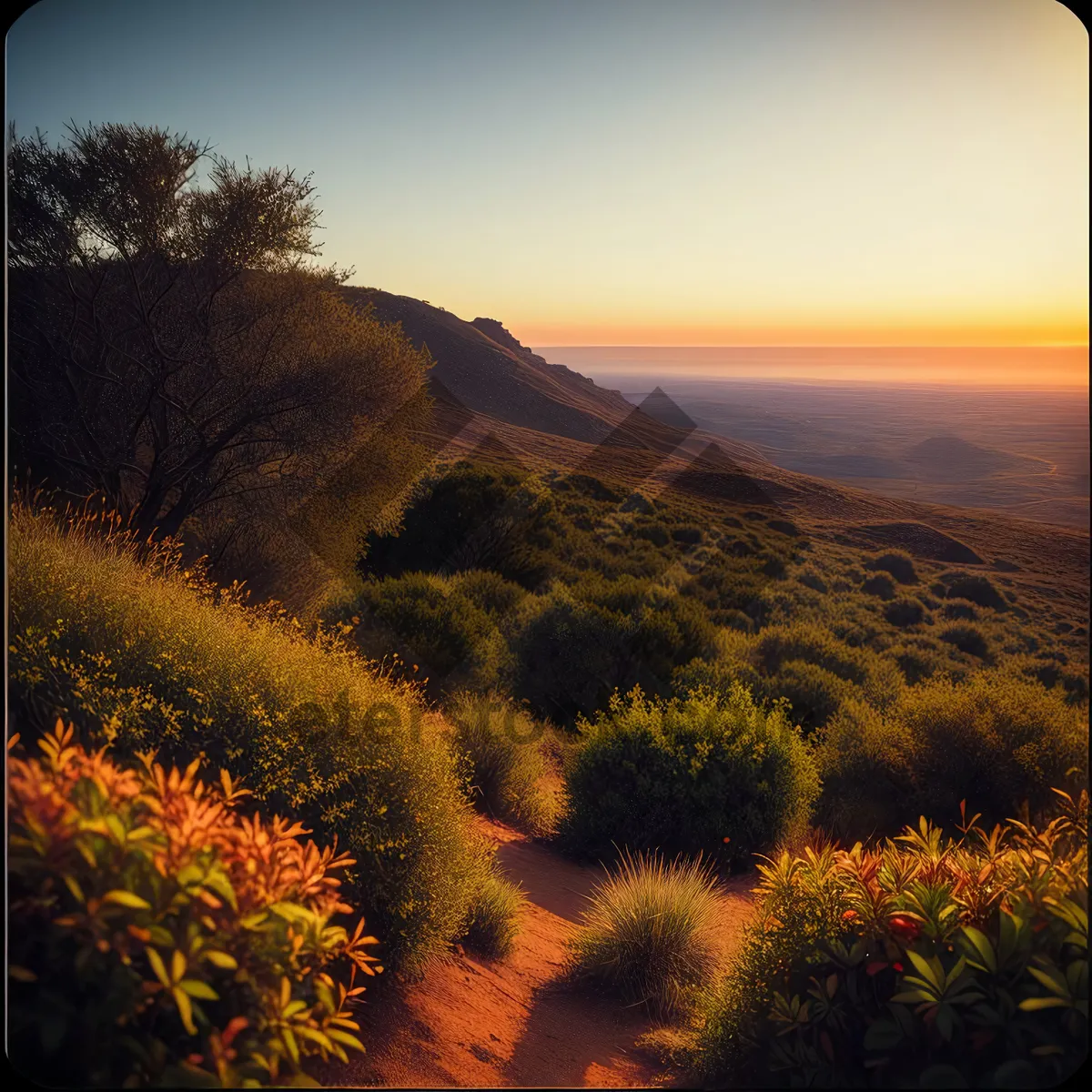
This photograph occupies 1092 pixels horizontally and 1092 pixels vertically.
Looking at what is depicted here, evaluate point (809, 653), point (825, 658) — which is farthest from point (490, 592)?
point (825, 658)

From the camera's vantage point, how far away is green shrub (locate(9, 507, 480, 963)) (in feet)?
10.9

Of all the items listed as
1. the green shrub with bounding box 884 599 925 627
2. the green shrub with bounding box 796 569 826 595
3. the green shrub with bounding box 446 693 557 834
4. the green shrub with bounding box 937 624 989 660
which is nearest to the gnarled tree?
the green shrub with bounding box 446 693 557 834

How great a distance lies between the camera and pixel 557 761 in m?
11.5

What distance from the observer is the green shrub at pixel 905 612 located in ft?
77.0

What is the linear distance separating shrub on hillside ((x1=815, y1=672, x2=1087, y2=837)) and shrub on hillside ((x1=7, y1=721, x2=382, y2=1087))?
8816 millimetres

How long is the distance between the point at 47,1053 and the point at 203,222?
12.7 metres

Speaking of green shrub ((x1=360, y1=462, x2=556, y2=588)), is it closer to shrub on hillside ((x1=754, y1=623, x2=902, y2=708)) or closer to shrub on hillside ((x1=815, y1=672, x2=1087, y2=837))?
shrub on hillside ((x1=754, y1=623, x2=902, y2=708))

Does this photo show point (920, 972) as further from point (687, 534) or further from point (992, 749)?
point (687, 534)

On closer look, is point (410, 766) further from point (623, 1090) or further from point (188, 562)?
point (188, 562)

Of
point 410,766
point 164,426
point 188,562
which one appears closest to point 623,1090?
point 410,766

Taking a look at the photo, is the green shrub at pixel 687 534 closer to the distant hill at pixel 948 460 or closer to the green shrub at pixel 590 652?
the distant hill at pixel 948 460

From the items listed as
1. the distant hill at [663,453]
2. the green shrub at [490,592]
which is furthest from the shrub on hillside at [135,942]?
the green shrub at [490,592]

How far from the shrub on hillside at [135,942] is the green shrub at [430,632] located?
9991 millimetres

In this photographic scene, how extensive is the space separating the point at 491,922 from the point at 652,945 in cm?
112
